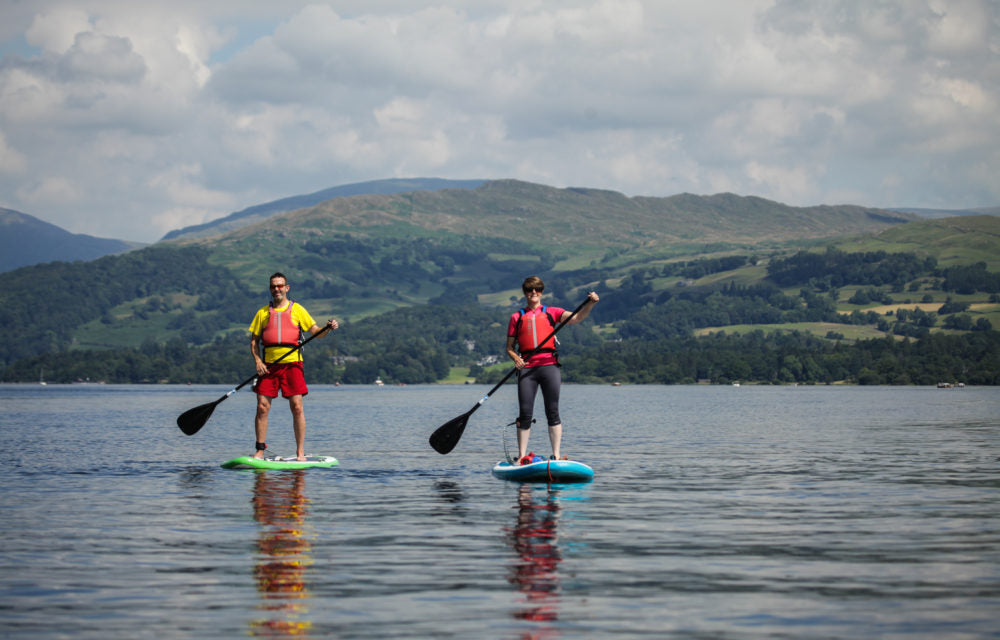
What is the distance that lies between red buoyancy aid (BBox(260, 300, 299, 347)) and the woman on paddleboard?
4.71m

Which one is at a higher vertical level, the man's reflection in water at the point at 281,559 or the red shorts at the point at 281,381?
the red shorts at the point at 281,381

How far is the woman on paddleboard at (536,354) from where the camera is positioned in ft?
68.2

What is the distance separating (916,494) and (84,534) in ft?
42.7

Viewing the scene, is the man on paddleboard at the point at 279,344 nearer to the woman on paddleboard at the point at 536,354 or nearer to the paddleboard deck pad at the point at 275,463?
the paddleboard deck pad at the point at 275,463

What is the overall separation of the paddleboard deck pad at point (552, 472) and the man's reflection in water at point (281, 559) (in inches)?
155

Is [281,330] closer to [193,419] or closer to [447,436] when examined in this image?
[447,436]

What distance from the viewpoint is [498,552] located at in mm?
13273

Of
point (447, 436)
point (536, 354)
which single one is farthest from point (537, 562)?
point (447, 436)

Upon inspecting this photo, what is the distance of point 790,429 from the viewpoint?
48.5m

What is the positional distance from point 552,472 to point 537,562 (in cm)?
887

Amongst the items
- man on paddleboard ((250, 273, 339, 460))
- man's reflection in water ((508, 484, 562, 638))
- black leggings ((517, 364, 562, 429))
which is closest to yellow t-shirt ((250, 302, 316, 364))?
man on paddleboard ((250, 273, 339, 460))

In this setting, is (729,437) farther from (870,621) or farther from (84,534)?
(870,621)

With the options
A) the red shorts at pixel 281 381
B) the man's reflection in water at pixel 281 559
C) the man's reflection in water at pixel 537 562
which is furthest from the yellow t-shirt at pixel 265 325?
the man's reflection in water at pixel 537 562

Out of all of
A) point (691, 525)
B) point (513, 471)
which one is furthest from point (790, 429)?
point (691, 525)
